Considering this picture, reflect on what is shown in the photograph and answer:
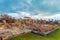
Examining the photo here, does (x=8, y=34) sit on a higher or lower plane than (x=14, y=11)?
lower

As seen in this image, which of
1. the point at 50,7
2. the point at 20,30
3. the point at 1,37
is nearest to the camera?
the point at 1,37

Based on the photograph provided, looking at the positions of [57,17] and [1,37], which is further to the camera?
[57,17]

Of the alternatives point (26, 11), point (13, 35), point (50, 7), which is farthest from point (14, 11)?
point (50, 7)

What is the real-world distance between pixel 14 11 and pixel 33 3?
0.51 m

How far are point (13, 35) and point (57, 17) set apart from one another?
1.18 meters

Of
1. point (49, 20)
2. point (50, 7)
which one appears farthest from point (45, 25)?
point (50, 7)

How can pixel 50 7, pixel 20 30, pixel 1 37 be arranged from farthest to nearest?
pixel 50 7
pixel 20 30
pixel 1 37

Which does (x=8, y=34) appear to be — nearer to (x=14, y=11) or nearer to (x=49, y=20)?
(x=14, y=11)

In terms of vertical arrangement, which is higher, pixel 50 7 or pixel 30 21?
pixel 50 7

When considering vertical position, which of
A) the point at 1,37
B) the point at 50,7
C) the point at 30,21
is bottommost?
the point at 1,37

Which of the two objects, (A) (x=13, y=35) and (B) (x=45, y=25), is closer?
(A) (x=13, y=35)

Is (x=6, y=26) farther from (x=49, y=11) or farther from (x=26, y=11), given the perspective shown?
(x=49, y=11)

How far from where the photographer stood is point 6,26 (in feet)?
14.8

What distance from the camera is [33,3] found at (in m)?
4.78
